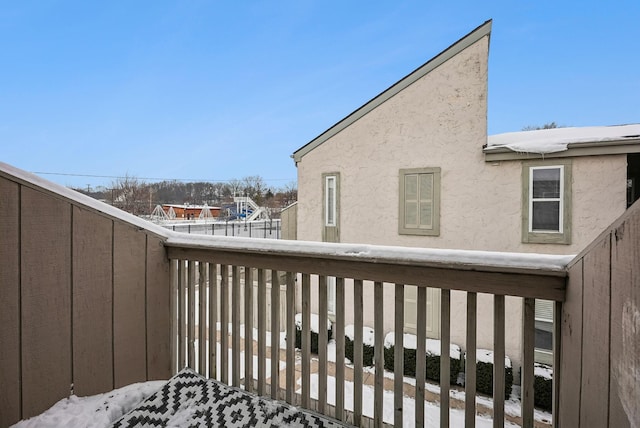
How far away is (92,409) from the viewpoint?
148 cm

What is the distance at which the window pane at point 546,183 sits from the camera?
493cm

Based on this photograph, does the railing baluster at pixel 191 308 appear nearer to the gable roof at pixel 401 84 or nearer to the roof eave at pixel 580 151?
the roof eave at pixel 580 151

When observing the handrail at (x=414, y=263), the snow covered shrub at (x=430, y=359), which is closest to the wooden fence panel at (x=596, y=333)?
the handrail at (x=414, y=263)

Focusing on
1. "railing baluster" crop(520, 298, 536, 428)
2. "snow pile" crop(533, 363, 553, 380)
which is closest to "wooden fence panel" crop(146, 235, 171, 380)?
"railing baluster" crop(520, 298, 536, 428)

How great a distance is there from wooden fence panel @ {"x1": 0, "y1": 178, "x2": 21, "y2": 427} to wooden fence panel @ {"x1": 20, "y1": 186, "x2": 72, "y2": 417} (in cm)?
2

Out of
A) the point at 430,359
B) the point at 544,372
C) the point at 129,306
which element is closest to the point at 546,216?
the point at 544,372

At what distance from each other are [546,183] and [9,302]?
5976mm

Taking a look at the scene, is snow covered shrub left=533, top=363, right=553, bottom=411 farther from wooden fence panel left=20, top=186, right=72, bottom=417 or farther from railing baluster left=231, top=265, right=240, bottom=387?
wooden fence panel left=20, top=186, right=72, bottom=417

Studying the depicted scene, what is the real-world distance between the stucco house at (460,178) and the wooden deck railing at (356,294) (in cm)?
365

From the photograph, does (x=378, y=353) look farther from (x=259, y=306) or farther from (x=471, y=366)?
(x=259, y=306)

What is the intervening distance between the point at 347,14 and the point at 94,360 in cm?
698

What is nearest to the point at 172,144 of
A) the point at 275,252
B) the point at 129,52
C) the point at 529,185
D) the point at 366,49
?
the point at 366,49

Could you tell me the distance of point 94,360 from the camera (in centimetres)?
161

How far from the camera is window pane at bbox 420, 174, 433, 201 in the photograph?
5770mm
